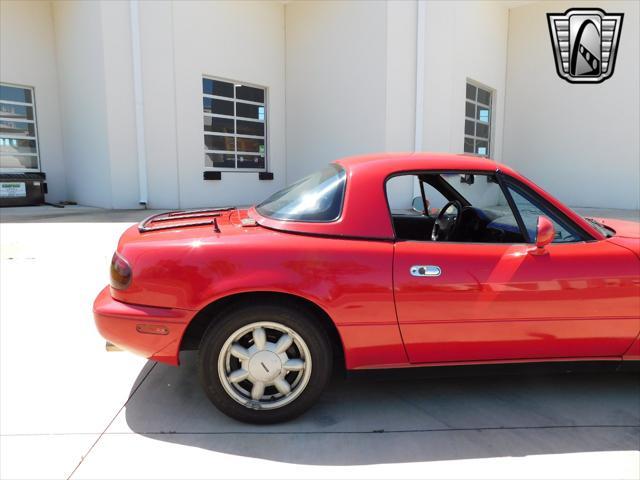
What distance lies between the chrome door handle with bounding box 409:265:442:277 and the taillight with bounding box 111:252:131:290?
4.73ft

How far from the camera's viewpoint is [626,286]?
249cm

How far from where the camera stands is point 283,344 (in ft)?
7.85

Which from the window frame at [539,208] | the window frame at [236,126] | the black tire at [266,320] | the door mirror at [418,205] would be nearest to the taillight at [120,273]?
the black tire at [266,320]

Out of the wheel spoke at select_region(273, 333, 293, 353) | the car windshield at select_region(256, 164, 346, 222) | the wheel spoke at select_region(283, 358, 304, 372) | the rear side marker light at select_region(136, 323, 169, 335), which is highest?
the car windshield at select_region(256, 164, 346, 222)

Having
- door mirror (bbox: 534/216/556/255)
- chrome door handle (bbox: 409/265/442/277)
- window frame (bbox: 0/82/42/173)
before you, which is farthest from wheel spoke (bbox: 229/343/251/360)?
window frame (bbox: 0/82/42/173)

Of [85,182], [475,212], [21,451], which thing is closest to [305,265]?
[475,212]

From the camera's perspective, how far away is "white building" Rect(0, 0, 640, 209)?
32.6 feet

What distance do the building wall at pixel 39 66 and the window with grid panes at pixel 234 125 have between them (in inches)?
154

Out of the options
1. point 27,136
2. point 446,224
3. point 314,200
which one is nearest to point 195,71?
point 27,136

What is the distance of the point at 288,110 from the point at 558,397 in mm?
10603

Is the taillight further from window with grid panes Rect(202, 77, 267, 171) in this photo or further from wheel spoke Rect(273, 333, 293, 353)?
window with grid panes Rect(202, 77, 267, 171)

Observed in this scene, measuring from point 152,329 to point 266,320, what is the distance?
0.58 meters

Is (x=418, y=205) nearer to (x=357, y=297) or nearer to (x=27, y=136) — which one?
(x=357, y=297)

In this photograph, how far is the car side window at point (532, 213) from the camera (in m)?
2.58
